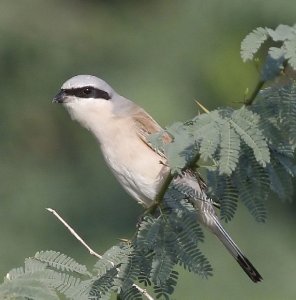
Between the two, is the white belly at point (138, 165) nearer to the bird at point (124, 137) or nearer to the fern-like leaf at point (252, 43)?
the bird at point (124, 137)

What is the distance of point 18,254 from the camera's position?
726 cm

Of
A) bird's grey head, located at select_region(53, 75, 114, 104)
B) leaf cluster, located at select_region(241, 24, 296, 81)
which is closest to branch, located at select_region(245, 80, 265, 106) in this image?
leaf cluster, located at select_region(241, 24, 296, 81)

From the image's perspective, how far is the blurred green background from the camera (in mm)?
7254

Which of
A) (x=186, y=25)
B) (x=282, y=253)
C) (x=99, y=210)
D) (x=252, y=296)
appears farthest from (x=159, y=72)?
(x=252, y=296)

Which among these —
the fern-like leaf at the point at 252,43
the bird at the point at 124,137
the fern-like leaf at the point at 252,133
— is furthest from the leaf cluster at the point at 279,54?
the bird at the point at 124,137

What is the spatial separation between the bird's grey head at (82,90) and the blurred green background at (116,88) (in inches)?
89.6

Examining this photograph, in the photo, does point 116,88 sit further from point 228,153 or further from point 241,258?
point 228,153

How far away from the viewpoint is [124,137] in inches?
166

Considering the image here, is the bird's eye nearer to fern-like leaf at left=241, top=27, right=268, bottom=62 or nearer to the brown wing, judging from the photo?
the brown wing

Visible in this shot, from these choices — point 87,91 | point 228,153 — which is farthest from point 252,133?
point 87,91

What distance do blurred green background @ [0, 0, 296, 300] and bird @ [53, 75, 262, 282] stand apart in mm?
2167

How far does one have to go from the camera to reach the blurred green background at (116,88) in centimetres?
725

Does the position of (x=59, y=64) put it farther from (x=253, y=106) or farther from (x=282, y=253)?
(x=253, y=106)

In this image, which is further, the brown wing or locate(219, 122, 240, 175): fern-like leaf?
the brown wing
